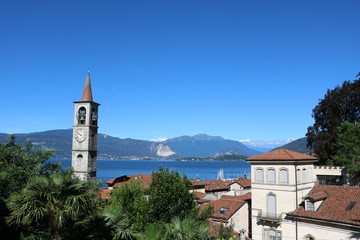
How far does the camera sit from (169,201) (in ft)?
69.7

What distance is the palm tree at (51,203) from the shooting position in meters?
7.68

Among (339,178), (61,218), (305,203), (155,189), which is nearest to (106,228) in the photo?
(61,218)

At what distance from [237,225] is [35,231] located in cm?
2255

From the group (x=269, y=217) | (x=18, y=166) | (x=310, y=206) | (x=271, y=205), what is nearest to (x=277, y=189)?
(x=271, y=205)

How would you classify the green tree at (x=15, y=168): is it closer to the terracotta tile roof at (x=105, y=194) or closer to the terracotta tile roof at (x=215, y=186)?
the terracotta tile roof at (x=105, y=194)

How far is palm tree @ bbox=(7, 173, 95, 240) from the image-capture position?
7684 mm

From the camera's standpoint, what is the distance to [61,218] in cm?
769

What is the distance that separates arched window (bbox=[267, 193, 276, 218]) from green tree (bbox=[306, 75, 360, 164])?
39.3ft

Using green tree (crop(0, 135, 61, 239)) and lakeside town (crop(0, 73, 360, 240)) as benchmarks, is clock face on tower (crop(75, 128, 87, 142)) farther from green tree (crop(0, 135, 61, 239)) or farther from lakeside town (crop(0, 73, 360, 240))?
green tree (crop(0, 135, 61, 239))

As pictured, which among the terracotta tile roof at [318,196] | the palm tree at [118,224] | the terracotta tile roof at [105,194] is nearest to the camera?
the palm tree at [118,224]

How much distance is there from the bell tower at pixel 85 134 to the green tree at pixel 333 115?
29642mm

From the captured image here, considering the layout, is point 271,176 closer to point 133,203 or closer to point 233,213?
point 233,213

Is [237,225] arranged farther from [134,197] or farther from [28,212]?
[28,212]

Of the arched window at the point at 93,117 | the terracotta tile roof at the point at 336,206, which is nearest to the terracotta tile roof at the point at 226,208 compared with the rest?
the terracotta tile roof at the point at 336,206
